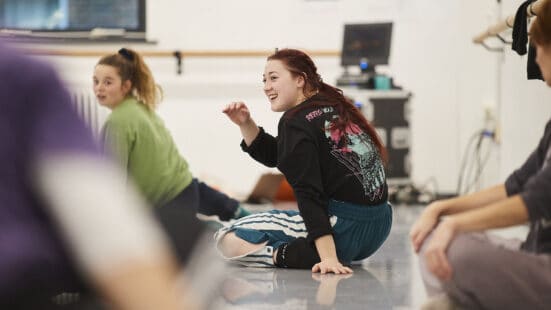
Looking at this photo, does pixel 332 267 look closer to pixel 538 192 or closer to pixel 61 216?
pixel 538 192

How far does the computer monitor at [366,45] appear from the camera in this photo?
6.02 metres

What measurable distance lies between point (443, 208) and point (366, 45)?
453 centimetres

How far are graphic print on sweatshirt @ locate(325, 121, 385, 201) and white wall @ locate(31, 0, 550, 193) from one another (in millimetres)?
Result: 3465

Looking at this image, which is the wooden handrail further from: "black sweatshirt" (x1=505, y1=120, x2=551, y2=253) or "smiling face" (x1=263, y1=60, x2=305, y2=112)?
"black sweatshirt" (x1=505, y1=120, x2=551, y2=253)

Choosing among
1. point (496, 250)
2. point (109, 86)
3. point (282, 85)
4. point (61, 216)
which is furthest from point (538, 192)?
point (109, 86)

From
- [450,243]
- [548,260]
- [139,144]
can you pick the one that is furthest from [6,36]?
[139,144]

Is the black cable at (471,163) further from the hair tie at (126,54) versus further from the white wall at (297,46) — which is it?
the hair tie at (126,54)

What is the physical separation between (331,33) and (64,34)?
1.99 metres

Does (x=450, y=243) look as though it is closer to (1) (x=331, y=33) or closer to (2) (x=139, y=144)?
(2) (x=139, y=144)

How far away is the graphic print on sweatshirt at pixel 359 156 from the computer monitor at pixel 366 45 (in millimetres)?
3205

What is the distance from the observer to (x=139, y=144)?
10.7ft

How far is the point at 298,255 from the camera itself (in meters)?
2.89

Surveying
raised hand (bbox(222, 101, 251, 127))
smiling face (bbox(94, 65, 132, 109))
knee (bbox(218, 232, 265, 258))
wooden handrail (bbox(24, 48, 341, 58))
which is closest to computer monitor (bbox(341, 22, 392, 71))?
wooden handrail (bbox(24, 48, 341, 58))

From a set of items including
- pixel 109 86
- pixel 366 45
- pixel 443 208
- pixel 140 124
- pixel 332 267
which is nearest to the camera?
pixel 443 208
